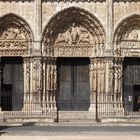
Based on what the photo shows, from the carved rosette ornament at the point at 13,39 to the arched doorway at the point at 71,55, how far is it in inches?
42.5

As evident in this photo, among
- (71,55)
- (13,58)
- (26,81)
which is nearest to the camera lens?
(26,81)

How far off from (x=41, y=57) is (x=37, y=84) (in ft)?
4.38

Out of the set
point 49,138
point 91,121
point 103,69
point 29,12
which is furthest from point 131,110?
point 49,138

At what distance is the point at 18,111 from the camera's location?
29328 millimetres

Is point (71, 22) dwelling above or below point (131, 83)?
above

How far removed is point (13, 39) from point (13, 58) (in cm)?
106

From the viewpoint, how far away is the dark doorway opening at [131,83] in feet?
97.9

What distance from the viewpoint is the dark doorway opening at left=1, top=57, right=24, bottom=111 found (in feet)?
97.8

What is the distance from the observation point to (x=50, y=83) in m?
29.4

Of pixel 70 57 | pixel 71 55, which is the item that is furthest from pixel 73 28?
pixel 70 57

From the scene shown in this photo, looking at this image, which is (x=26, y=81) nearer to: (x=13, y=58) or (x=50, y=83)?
(x=50, y=83)

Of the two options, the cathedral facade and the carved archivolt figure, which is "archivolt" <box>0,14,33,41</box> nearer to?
the cathedral facade

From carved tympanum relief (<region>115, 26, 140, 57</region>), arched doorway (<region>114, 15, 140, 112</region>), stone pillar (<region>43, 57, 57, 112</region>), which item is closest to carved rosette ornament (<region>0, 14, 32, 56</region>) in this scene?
stone pillar (<region>43, 57, 57, 112</region>)

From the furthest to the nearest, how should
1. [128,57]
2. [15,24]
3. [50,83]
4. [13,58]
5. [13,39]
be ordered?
[13,58] → [128,57] → [13,39] → [15,24] → [50,83]
